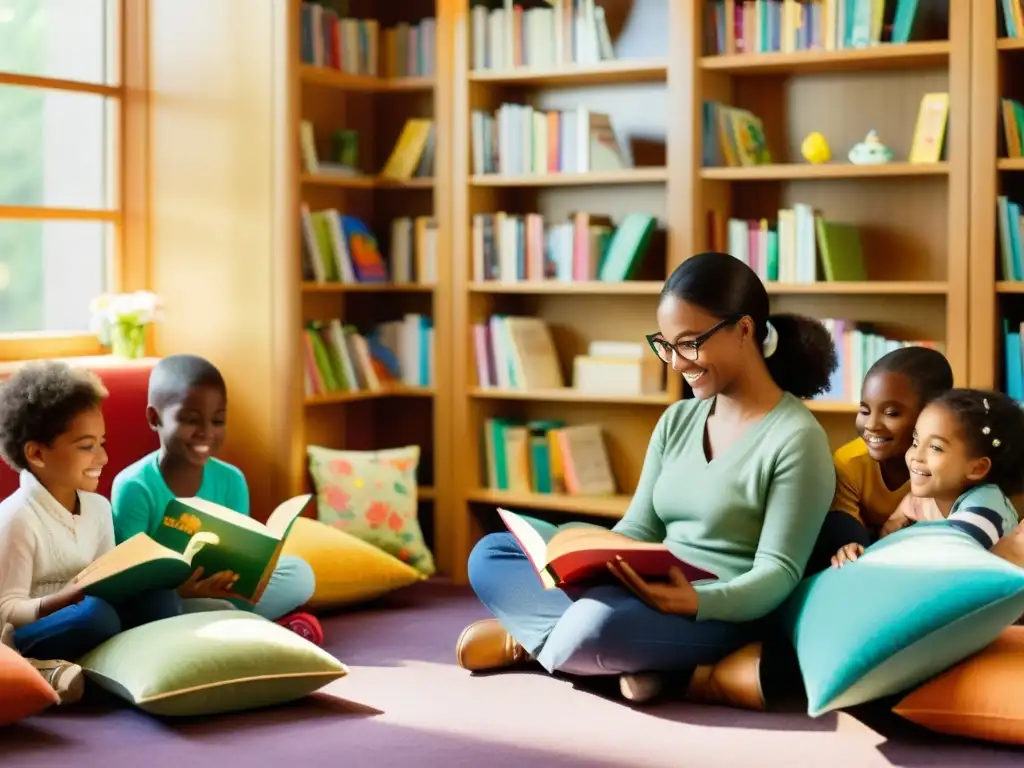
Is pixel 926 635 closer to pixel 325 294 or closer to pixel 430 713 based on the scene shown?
pixel 430 713

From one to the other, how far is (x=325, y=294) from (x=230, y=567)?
71.7 inches

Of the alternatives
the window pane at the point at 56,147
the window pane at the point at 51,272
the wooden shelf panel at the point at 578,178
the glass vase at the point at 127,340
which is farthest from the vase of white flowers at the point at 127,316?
the wooden shelf panel at the point at 578,178

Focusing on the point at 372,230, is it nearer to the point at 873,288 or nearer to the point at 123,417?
the point at 123,417

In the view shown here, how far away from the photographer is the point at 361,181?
17.0ft

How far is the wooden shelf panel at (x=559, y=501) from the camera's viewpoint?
488 cm

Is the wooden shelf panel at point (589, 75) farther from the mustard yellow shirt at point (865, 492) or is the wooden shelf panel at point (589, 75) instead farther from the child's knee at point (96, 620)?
the child's knee at point (96, 620)

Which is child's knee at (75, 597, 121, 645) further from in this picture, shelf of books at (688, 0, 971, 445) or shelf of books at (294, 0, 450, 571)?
shelf of books at (688, 0, 971, 445)

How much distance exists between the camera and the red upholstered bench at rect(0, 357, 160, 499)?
446 centimetres

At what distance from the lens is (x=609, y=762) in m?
2.91

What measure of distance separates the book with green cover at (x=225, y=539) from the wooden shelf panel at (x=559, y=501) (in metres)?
1.53

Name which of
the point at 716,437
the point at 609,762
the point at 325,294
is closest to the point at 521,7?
the point at 325,294

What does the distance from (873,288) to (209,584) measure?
217 cm

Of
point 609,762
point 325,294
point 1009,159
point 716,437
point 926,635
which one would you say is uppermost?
point 1009,159

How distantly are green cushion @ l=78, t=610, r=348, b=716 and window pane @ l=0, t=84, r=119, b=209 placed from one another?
1996 millimetres
